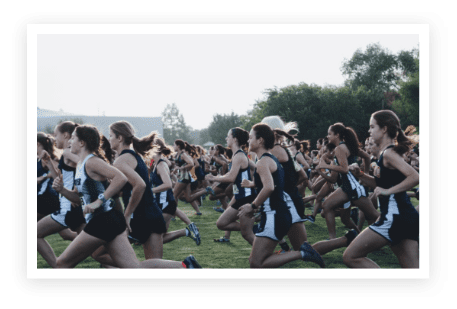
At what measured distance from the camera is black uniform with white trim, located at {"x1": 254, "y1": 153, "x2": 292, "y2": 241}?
486 cm

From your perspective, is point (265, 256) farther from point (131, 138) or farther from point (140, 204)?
point (131, 138)

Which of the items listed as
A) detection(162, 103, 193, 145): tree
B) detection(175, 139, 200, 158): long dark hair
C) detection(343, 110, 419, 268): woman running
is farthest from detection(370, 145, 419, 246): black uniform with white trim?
detection(162, 103, 193, 145): tree

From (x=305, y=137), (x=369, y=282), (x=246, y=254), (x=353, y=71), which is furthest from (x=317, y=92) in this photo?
(x=369, y=282)

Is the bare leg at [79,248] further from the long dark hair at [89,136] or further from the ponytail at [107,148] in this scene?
the ponytail at [107,148]

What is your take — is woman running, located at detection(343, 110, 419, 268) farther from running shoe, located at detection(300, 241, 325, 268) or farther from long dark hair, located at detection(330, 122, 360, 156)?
long dark hair, located at detection(330, 122, 360, 156)

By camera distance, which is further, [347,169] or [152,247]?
[347,169]

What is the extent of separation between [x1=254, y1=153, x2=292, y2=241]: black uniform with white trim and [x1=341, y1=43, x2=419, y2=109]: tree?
127 feet

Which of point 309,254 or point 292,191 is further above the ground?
point 292,191

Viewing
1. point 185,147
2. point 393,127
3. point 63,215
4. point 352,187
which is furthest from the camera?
point 185,147

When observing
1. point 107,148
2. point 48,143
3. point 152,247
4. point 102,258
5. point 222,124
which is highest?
point 222,124

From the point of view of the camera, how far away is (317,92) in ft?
139

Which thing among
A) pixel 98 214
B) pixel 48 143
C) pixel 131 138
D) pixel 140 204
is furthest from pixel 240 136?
pixel 98 214

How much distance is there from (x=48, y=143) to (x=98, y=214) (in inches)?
88.1

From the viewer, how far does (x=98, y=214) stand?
432 cm
